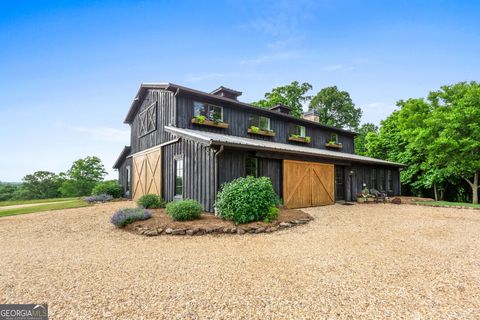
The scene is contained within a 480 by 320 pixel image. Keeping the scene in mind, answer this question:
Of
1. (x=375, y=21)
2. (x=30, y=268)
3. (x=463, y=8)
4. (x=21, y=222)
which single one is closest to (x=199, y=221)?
(x=30, y=268)

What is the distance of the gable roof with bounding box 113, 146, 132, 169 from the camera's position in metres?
17.8

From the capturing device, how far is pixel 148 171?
14.1 metres

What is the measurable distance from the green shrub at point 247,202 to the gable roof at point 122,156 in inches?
504

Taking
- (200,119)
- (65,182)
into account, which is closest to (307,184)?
(200,119)

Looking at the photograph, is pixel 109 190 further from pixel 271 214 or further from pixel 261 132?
pixel 271 214

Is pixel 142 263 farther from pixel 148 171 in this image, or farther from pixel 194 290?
pixel 148 171

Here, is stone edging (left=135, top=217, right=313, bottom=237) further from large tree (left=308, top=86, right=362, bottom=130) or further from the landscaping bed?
large tree (left=308, top=86, right=362, bottom=130)

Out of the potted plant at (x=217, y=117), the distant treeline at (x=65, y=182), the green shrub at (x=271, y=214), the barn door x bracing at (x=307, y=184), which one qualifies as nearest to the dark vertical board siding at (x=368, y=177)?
the barn door x bracing at (x=307, y=184)

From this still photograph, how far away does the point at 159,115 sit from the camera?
13188mm

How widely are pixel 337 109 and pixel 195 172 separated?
31255 mm

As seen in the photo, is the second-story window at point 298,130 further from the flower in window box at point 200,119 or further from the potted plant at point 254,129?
the flower in window box at point 200,119

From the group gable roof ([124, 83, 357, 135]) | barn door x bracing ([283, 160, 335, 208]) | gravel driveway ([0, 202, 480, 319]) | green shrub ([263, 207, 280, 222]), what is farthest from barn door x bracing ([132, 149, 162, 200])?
green shrub ([263, 207, 280, 222])

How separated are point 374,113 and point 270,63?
2710cm

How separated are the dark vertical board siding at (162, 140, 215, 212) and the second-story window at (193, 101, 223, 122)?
7.44 feet
